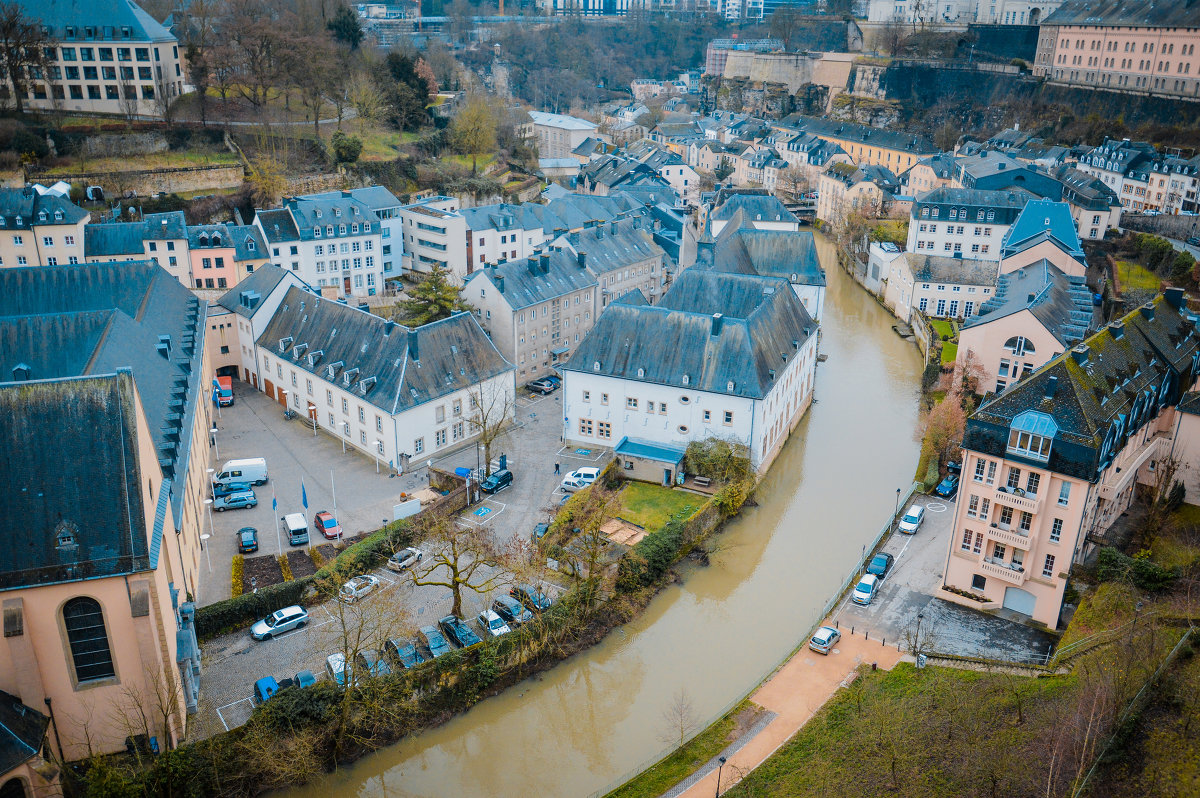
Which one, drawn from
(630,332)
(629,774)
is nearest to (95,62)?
(630,332)

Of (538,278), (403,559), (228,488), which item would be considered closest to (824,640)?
(403,559)

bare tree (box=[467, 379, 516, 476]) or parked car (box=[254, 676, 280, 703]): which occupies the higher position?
bare tree (box=[467, 379, 516, 476])

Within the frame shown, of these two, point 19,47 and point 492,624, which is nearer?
point 492,624

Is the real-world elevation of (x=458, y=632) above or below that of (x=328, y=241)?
below

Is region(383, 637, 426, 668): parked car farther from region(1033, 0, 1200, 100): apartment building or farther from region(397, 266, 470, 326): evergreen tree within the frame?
region(1033, 0, 1200, 100): apartment building

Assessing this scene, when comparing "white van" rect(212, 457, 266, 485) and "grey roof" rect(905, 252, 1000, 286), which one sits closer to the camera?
"white van" rect(212, 457, 266, 485)

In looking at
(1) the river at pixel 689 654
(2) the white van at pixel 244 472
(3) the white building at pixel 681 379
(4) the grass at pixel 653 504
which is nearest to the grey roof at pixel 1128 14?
(1) the river at pixel 689 654

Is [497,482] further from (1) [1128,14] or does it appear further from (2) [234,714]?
(1) [1128,14]

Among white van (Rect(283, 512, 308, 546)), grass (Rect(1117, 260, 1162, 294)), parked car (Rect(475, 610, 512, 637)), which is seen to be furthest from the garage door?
grass (Rect(1117, 260, 1162, 294))
